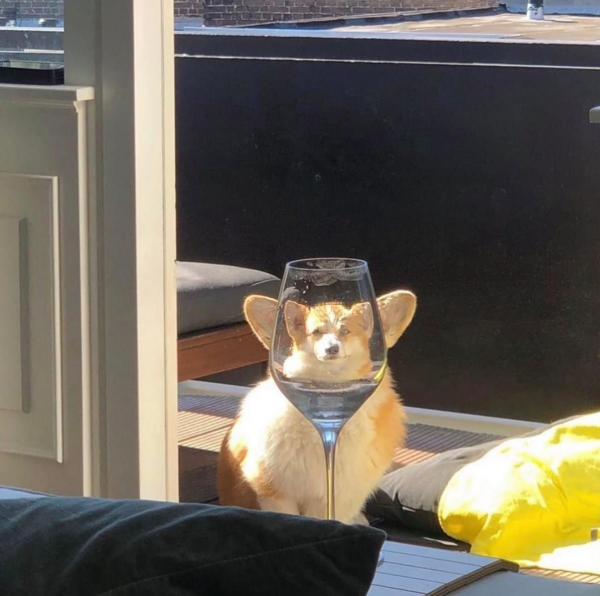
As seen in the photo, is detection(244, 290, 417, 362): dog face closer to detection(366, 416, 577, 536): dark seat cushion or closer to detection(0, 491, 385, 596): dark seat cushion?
detection(0, 491, 385, 596): dark seat cushion

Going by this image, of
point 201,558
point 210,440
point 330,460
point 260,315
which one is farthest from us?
point 210,440

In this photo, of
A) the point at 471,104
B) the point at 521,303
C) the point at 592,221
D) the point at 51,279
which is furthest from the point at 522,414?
the point at 51,279

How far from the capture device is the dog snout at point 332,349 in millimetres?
1000

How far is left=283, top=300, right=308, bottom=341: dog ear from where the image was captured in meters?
0.86

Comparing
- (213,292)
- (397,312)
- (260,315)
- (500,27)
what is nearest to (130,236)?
(260,315)

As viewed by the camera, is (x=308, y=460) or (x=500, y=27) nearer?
(x=308, y=460)

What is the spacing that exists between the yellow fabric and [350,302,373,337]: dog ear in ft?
4.45

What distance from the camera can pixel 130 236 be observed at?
1926 millimetres

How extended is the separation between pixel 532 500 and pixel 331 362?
1.48 meters

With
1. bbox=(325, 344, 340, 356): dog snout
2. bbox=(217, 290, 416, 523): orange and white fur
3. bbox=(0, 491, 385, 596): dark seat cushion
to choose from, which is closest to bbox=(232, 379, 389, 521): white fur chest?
bbox=(217, 290, 416, 523): orange and white fur

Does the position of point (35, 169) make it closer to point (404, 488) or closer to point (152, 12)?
point (152, 12)

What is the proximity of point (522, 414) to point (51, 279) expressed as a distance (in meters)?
1.91

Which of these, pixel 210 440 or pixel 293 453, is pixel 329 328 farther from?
pixel 210 440

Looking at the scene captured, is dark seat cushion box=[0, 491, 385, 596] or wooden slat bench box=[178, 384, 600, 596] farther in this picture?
wooden slat bench box=[178, 384, 600, 596]
